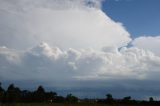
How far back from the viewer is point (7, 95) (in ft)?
498

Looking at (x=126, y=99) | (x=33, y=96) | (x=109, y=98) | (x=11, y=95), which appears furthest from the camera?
(x=33, y=96)

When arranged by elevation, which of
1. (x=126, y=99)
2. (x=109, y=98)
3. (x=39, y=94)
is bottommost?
(x=126, y=99)

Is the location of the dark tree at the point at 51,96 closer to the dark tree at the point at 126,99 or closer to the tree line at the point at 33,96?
the tree line at the point at 33,96

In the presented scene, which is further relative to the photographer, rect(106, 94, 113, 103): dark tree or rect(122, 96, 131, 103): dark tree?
rect(106, 94, 113, 103): dark tree

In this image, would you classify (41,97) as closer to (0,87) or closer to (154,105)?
(0,87)

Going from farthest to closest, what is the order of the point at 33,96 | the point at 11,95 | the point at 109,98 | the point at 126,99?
the point at 33,96 → the point at 126,99 → the point at 109,98 → the point at 11,95

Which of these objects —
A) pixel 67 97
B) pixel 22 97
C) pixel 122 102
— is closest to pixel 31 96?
pixel 22 97

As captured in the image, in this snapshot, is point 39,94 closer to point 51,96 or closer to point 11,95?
point 51,96

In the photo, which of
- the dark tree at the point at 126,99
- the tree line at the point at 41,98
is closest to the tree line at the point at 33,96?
the tree line at the point at 41,98

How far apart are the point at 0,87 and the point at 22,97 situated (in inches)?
431

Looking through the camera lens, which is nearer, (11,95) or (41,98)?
(11,95)

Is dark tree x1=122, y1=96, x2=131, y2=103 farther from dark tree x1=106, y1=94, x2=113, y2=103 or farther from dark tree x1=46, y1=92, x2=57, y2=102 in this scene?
dark tree x1=46, y1=92, x2=57, y2=102


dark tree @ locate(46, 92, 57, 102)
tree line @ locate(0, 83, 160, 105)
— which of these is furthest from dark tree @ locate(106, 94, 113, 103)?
dark tree @ locate(46, 92, 57, 102)

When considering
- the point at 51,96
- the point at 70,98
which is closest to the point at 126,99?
the point at 70,98
